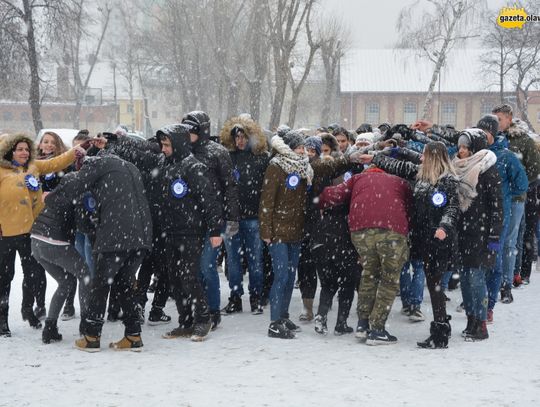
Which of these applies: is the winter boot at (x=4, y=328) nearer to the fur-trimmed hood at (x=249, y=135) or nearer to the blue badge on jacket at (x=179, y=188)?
the blue badge on jacket at (x=179, y=188)

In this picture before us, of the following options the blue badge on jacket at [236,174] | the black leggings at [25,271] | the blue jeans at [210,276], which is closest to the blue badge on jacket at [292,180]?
the blue jeans at [210,276]

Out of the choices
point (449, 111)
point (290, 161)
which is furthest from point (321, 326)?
point (449, 111)

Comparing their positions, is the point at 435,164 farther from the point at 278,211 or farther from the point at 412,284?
the point at 412,284

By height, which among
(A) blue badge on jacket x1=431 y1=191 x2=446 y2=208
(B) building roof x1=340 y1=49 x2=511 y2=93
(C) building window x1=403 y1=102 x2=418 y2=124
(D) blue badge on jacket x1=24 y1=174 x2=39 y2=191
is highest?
(B) building roof x1=340 y1=49 x2=511 y2=93

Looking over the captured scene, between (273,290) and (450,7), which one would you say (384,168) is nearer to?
(273,290)

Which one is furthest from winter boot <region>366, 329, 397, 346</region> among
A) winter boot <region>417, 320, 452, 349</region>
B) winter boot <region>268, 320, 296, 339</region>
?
winter boot <region>268, 320, 296, 339</region>

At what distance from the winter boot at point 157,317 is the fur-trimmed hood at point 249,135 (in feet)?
6.31

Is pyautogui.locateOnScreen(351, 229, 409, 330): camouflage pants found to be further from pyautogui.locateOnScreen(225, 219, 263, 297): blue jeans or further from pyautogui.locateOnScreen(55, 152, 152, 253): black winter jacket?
pyautogui.locateOnScreen(55, 152, 152, 253): black winter jacket

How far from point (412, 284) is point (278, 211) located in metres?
1.88

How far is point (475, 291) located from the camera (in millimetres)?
7238

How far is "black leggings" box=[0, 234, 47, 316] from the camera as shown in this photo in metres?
7.45

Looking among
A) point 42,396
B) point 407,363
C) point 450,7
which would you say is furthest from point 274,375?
point 450,7

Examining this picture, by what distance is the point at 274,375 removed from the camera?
6.12 m

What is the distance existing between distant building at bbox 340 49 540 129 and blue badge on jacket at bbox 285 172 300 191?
194ft
